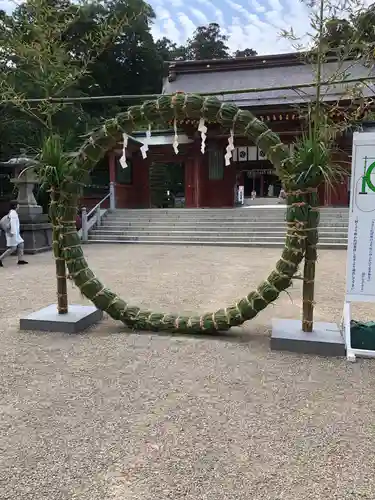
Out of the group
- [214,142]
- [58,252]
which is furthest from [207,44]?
[58,252]

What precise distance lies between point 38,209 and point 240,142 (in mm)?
9081

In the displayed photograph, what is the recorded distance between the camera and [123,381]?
9.84ft

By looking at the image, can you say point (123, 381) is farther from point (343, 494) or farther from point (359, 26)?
point (359, 26)

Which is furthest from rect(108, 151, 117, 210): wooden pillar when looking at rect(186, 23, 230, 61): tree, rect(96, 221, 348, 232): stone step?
rect(186, 23, 230, 61): tree

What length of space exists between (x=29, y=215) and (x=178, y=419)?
9.83 metres

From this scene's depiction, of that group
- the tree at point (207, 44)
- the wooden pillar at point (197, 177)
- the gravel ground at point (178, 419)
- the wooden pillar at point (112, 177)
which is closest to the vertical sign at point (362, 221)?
the gravel ground at point (178, 419)

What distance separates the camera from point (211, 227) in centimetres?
1348

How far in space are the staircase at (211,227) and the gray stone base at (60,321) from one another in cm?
824

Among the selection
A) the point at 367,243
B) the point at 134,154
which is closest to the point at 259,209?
the point at 134,154

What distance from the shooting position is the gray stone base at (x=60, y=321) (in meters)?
4.09

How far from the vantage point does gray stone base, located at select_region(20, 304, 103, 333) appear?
4094mm

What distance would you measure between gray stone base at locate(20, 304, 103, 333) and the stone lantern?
7.07 metres

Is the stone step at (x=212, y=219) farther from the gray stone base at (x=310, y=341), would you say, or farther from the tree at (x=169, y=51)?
the tree at (x=169, y=51)

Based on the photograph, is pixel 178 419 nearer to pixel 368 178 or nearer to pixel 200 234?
pixel 368 178
